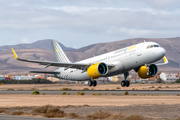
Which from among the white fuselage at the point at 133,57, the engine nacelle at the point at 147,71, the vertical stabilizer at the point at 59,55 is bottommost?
the engine nacelle at the point at 147,71

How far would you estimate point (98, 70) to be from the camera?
180 feet

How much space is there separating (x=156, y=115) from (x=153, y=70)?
117 ft

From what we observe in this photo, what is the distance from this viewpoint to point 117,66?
5438 centimetres

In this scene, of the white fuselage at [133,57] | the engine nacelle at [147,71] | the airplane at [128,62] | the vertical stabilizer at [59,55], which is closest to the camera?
the white fuselage at [133,57]

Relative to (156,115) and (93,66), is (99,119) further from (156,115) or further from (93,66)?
(93,66)

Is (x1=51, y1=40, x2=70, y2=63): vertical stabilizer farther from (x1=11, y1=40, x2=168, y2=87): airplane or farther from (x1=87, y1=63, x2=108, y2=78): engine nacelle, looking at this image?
(x1=87, y1=63, x2=108, y2=78): engine nacelle

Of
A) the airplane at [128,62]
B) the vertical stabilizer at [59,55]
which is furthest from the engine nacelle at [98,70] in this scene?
the vertical stabilizer at [59,55]

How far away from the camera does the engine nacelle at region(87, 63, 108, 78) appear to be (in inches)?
2162

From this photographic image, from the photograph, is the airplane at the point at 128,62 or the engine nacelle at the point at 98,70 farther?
the engine nacelle at the point at 98,70

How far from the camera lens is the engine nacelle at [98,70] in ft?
180

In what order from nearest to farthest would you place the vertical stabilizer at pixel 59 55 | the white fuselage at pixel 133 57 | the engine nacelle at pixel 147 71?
the white fuselage at pixel 133 57 → the engine nacelle at pixel 147 71 → the vertical stabilizer at pixel 59 55

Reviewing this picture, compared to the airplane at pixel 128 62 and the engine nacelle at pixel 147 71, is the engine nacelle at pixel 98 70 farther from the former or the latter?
the engine nacelle at pixel 147 71

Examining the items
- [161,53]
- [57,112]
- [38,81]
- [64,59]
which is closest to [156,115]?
[57,112]

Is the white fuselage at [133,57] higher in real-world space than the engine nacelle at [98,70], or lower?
higher
